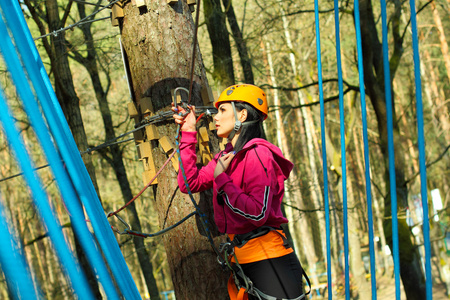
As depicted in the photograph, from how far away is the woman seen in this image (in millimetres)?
2564

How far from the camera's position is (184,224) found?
317 centimetres

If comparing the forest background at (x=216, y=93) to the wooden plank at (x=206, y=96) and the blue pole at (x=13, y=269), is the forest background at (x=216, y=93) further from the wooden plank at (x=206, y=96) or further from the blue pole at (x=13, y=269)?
the wooden plank at (x=206, y=96)

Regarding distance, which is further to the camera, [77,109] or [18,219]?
[77,109]

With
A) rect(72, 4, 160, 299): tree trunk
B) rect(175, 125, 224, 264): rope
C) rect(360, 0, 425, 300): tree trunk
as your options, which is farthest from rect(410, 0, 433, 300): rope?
rect(72, 4, 160, 299): tree trunk

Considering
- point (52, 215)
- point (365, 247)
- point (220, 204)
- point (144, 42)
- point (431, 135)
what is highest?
point (144, 42)

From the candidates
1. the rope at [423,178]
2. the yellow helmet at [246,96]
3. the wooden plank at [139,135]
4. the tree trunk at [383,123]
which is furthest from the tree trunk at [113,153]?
the rope at [423,178]

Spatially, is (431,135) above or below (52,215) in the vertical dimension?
below

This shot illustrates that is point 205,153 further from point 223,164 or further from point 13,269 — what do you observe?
point 13,269

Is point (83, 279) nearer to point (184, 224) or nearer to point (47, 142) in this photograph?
point (47, 142)

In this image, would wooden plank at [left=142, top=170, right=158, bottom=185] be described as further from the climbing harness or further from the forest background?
the climbing harness

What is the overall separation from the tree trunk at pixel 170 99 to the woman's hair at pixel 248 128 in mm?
448

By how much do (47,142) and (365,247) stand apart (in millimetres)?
35258

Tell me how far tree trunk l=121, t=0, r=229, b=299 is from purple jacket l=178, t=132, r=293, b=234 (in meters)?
0.38

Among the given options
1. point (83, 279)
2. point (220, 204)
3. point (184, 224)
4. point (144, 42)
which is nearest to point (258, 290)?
point (220, 204)
